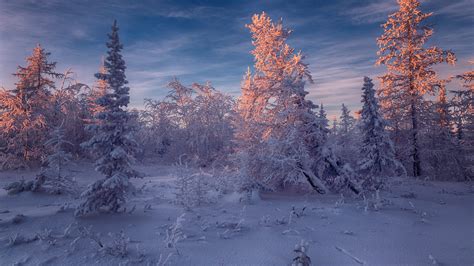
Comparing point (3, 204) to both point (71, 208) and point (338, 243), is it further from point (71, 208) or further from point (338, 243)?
point (338, 243)

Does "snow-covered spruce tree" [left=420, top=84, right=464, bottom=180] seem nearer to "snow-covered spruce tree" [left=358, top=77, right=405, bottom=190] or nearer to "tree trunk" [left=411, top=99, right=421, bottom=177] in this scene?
"tree trunk" [left=411, top=99, right=421, bottom=177]

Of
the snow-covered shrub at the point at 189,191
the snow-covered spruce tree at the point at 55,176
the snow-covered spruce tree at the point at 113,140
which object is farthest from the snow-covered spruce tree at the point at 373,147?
the snow-covered spruce tree at the point at 55,176

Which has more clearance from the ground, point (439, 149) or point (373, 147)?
point (373, 147)

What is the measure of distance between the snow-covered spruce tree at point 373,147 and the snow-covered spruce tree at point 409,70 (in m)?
8.57

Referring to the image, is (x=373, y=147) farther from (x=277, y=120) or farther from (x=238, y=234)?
(x=238, y=234)

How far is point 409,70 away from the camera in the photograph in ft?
61.5

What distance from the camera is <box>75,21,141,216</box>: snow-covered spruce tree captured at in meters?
7.27

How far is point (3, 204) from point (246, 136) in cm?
908

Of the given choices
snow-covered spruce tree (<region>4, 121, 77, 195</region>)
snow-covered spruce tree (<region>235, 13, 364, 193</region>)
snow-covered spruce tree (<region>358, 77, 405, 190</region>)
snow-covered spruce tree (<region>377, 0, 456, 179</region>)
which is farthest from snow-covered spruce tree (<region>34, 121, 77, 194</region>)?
snow-covered spruce tree (<region>377, 0, 456, 179</region>)

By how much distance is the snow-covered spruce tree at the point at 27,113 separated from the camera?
17.7 m

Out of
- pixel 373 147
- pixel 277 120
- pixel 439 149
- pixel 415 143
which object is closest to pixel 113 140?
pixel 277 120

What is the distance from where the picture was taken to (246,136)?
1303 cm

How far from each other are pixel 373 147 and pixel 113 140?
9502mm

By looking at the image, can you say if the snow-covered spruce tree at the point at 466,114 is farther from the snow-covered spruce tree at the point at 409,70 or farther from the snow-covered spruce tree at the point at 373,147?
the snow-covered spruce tree at the point at 373,147
